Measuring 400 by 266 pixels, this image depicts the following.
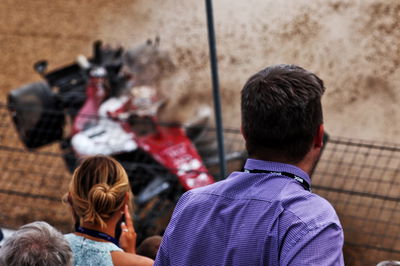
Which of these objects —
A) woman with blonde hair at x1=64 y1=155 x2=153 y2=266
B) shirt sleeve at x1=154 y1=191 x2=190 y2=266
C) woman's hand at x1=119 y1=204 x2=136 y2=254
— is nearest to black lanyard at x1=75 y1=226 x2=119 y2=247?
woman with blonde hair at x1=64 y1=155 x2=153 y2=266

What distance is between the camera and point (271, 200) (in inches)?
62.4

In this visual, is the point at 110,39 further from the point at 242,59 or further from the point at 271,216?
the point at 271,216

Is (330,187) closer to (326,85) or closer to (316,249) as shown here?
(326,85)

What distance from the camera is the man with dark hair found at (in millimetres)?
1510

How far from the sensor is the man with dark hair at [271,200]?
1.51 m

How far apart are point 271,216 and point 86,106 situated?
3879 millimetres

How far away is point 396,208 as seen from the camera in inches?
182

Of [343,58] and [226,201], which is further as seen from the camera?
[343,58]

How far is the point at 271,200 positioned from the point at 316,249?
18 cm

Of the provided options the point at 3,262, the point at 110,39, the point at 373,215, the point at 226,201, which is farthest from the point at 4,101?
the point at 226,201

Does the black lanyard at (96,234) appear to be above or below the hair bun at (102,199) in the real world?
below

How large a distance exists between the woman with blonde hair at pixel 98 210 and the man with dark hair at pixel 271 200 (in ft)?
2.75

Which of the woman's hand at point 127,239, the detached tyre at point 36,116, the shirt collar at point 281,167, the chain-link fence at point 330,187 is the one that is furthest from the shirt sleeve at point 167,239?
the detached tyre at point 36,116

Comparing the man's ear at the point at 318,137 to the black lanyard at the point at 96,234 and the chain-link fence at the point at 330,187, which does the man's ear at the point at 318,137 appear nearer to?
the black lanyard at the point at 96,234
